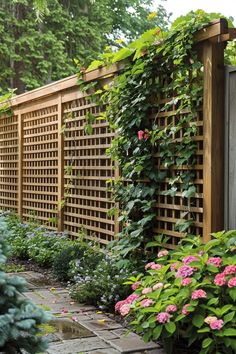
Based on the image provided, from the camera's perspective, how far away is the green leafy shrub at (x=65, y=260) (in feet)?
17.3

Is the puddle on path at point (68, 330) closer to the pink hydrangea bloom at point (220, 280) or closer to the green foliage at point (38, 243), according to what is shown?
the pink hydrangea bloom at point (220, 280)

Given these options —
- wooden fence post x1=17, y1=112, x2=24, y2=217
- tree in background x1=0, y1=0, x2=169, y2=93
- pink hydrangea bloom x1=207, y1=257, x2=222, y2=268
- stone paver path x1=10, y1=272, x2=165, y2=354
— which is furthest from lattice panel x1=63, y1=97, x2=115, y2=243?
tree in background x1=0, y1=0, x2=169, y2=93

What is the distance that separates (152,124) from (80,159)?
2.02 metres

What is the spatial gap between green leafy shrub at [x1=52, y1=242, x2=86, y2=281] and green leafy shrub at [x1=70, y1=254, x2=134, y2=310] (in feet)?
2.03

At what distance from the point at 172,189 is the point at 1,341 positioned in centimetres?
232

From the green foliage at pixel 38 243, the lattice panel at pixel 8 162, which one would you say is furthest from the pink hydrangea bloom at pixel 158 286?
the lattice panel at pixel 8 162

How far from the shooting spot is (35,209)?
7777 mm

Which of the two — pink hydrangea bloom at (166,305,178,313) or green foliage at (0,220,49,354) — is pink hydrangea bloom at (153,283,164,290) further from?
green foliage at (0,220,49,354)

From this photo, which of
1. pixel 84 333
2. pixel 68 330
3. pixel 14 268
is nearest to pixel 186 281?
pixel 84 333

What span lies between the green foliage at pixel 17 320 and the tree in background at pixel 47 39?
45.1 feet

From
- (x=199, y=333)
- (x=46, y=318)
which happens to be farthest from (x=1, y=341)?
(x=199, y=333)

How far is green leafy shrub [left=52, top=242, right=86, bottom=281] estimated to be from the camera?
527 centimetres

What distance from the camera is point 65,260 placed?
529 cm

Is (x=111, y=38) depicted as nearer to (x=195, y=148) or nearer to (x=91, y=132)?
(x=91, y=132)
